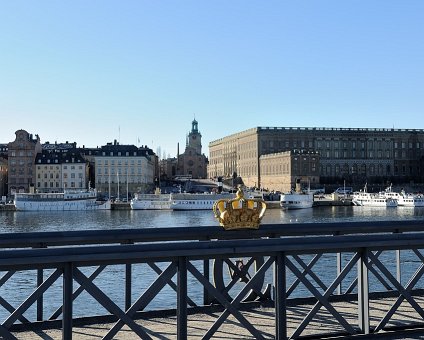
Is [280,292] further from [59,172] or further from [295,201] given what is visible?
[59,172]

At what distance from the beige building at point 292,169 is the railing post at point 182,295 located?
512 ft

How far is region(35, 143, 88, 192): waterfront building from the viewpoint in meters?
153

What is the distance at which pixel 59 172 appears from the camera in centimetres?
15412

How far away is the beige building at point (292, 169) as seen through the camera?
170 metres

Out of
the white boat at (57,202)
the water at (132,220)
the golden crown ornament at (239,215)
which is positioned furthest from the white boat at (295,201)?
the golden crown ornament at (239,215)

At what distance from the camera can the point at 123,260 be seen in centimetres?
774

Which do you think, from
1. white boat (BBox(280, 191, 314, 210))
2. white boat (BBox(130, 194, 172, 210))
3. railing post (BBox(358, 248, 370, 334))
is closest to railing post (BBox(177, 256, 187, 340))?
railing post (BBox(358, 248, 370, 334))

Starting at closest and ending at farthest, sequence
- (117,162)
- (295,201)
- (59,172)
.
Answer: (295,201)
(59,172)
(117,162)

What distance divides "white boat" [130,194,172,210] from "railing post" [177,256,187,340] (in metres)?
115

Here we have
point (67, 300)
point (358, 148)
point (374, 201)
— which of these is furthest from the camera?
point (358, 148)

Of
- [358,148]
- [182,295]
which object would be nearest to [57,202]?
[358,148]

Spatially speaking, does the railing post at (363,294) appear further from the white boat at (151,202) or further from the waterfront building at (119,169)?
the waterfront building at (119,169)

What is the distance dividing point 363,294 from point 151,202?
11641 centimetres

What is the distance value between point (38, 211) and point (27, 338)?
11190 centimetres
